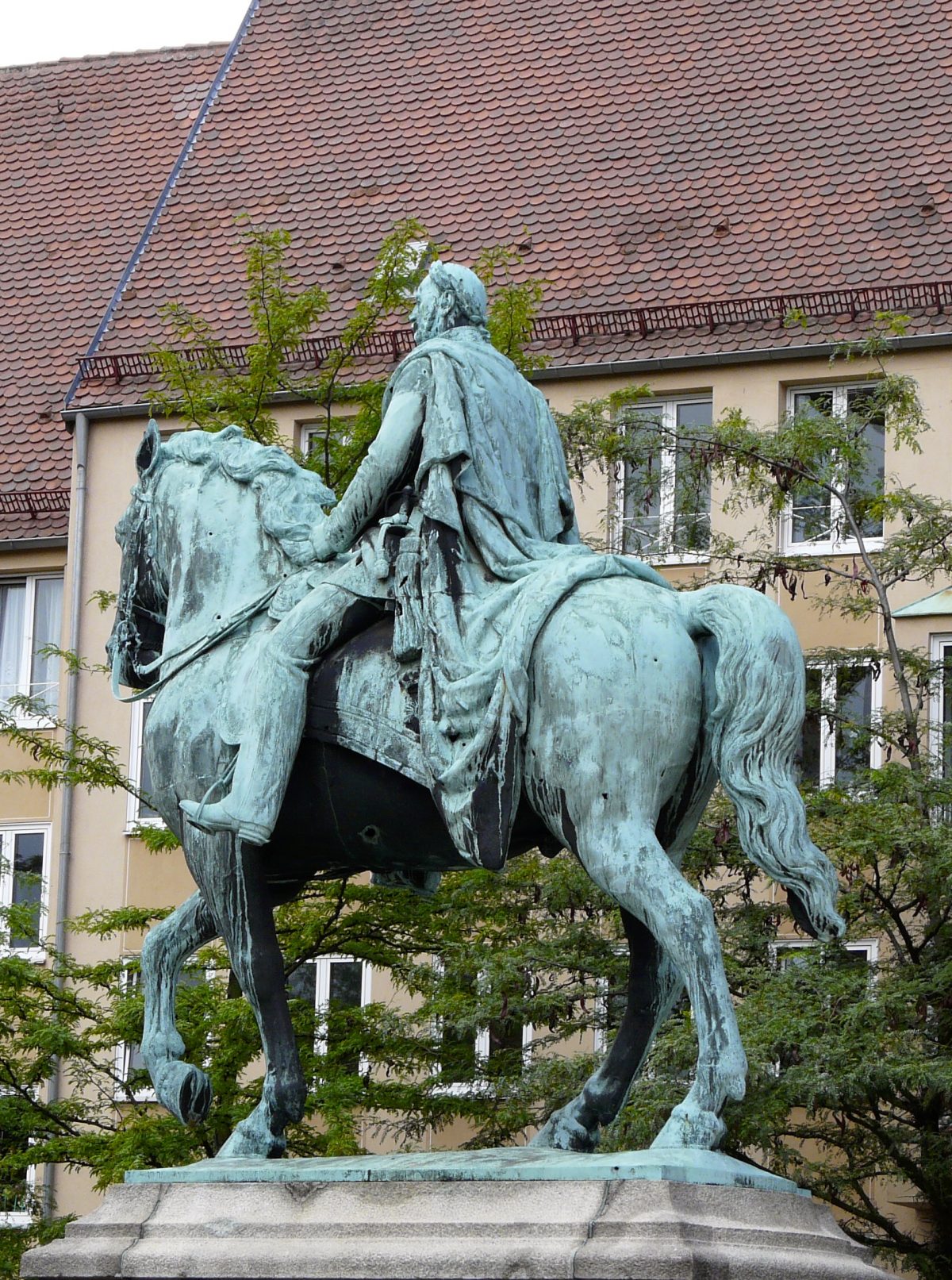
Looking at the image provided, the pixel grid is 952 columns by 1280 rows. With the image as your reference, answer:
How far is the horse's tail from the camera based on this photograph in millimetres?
7484

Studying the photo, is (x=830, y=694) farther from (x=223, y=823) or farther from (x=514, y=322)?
(x=223, y=823)

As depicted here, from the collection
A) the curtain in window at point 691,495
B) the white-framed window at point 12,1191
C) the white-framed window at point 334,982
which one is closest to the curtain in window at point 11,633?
the white-framed window at point 334,982

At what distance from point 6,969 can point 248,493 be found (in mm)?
9734

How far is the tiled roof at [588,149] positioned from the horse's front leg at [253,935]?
19.8 meters

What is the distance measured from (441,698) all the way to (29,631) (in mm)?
23807

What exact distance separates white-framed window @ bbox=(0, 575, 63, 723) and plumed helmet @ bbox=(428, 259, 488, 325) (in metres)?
22.6

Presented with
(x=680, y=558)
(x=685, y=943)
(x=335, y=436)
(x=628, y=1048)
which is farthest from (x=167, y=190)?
(x=685, y=943)

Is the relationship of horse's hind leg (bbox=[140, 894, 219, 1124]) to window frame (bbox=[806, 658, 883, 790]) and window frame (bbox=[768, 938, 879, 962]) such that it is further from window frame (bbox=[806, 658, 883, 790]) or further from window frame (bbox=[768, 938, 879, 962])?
window frame (bbox=[806, 658, 883, 790])

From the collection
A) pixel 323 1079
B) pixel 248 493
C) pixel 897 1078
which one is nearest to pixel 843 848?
pixel 897 1078

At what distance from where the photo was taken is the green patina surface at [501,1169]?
6.98 metres

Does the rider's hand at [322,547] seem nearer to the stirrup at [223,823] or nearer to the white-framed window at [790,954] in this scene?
the stirrup at [223,823]

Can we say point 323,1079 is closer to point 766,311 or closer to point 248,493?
point 248,493

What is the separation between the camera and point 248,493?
8602mm

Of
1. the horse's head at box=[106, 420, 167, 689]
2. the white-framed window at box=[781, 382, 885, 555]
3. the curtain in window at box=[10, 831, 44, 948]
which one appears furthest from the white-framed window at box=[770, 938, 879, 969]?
the curtain in window at box=[10, 831, 44, 948]
